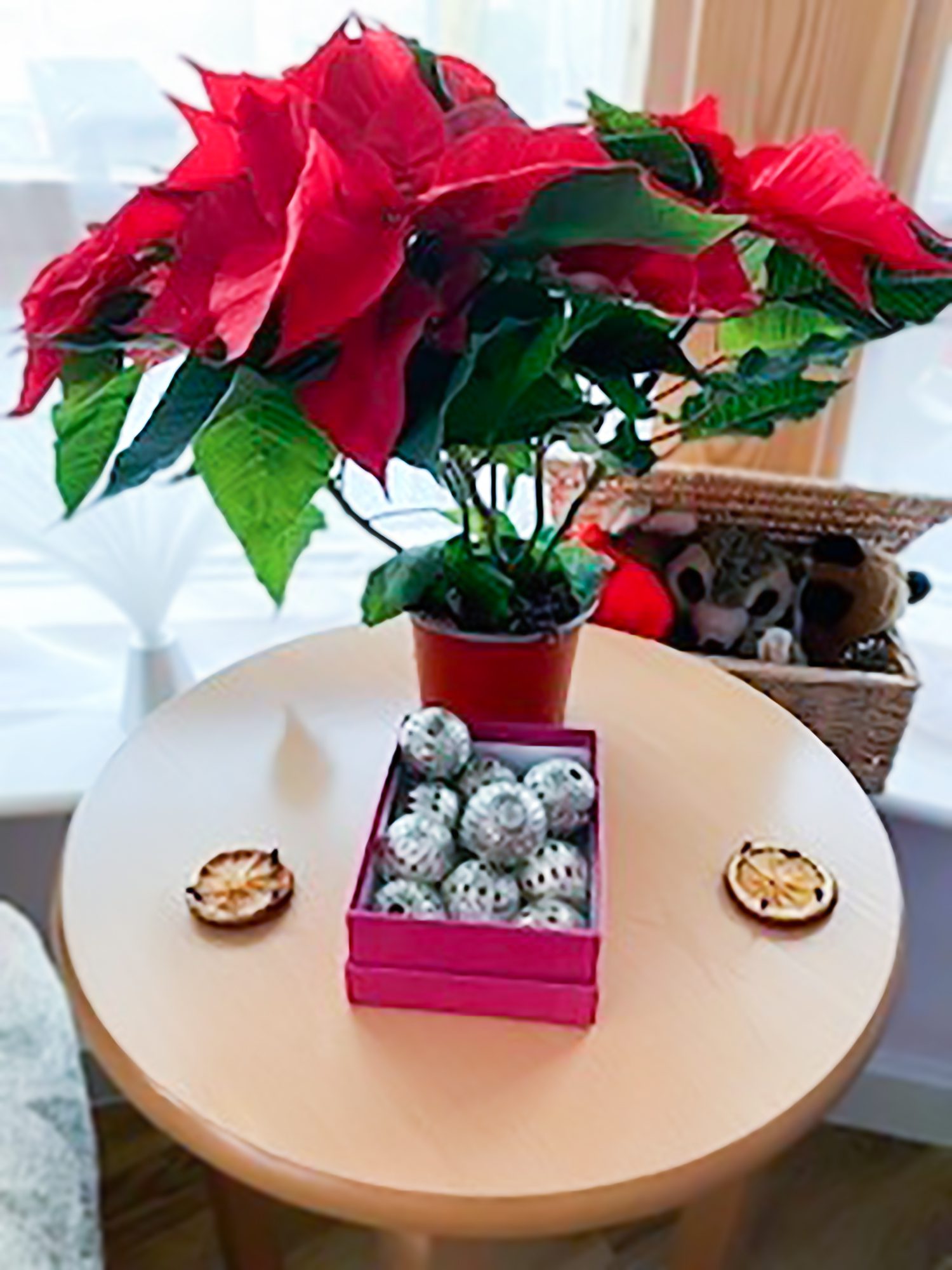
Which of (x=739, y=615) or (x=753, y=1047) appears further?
(x=739, y=615)

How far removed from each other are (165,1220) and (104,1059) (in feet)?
2.15

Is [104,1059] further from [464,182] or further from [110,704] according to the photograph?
[110,704]

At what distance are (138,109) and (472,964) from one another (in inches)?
28.7

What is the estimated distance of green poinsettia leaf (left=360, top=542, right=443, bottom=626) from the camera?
0.74 meters

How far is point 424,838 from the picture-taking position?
63 centimetres

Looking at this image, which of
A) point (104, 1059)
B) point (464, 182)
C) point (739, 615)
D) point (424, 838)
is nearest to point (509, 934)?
point (424, 838)

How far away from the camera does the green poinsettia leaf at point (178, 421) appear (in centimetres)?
56

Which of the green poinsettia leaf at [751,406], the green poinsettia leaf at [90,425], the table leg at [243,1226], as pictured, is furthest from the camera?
the table leg at [243,1226]

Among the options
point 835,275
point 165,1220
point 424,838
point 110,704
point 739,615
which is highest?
point 835,275

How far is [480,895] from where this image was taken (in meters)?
0.62

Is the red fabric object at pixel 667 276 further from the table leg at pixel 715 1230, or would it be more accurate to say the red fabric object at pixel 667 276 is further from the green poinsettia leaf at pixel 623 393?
the table leg at pixel 715 1230

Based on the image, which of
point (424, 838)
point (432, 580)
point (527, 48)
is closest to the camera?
point (424, 838)

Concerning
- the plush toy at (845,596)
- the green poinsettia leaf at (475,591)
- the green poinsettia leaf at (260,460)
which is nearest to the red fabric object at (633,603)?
the plush toy at (845,596)

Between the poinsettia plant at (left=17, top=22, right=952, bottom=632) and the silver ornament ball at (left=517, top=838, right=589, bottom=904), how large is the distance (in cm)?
20
